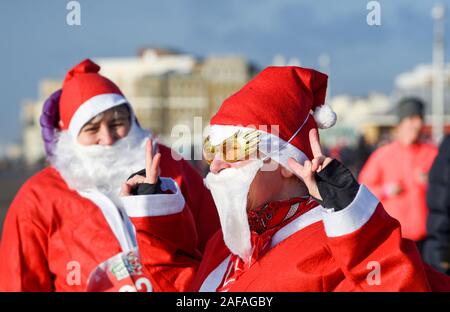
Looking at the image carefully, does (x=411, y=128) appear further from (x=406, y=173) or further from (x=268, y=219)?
(x=268, y=219)

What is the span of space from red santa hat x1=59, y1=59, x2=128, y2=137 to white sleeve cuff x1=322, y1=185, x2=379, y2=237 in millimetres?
2038

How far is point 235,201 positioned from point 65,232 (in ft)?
5.10

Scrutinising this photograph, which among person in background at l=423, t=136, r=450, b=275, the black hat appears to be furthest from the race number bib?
the black hat

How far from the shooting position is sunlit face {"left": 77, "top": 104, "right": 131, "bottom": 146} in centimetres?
382

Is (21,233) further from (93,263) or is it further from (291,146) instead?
(291,146)

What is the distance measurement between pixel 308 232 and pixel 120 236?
154cm

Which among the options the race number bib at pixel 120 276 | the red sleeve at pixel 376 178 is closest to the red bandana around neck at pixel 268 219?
the race number bib at pixel 120 276

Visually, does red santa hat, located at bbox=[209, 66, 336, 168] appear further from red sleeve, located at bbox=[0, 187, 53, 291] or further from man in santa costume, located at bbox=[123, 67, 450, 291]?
red sleeve, located at bbox=[0, 187, 53, 291]

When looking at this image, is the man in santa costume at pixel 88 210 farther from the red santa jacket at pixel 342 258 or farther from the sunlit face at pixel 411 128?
the sunlit face at pixel 411 128

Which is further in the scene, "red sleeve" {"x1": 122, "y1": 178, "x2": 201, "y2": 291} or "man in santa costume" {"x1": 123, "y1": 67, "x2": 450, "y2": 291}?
"red sleeve" {"x1": 122, "y1": 178, "x2": 201, "y2": 291}

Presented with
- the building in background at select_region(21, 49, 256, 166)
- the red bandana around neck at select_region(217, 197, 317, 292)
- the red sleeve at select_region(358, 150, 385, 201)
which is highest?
the red bandana around neck at select_region(217, 197, 317, 292)

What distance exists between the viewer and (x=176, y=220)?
9.83 feet

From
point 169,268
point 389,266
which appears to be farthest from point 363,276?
point 169,268
